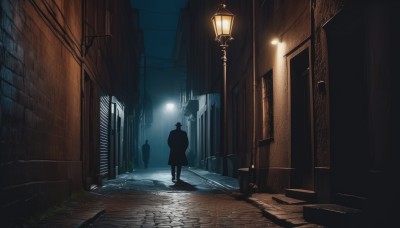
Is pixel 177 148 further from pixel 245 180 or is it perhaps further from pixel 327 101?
pixel 327 101

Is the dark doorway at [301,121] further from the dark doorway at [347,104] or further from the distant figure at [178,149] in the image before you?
the distant figure at [178,149]

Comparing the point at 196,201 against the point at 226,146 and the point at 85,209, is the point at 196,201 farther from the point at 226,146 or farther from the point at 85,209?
the point at 226,146

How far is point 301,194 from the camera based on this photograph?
9945mm

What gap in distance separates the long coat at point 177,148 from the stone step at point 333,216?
453 inches

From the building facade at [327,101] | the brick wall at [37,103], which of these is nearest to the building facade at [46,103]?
the brick wall at [37,103]

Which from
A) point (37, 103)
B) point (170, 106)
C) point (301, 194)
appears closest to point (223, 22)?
point (301, 194)

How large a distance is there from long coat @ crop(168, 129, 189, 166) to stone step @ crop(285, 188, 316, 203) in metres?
8.37

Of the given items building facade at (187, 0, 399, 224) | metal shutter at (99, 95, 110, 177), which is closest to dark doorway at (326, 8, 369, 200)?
building facade at (187, 0, 399, 224)

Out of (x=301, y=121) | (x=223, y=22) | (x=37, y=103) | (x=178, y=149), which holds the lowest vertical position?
(x=178, y=149)

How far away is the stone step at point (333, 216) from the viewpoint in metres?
6.53

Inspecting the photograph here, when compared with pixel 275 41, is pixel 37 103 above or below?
below

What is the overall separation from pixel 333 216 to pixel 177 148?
40.8ft

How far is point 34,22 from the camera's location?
796 cm

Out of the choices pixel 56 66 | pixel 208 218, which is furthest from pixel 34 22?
pixel 208 218
